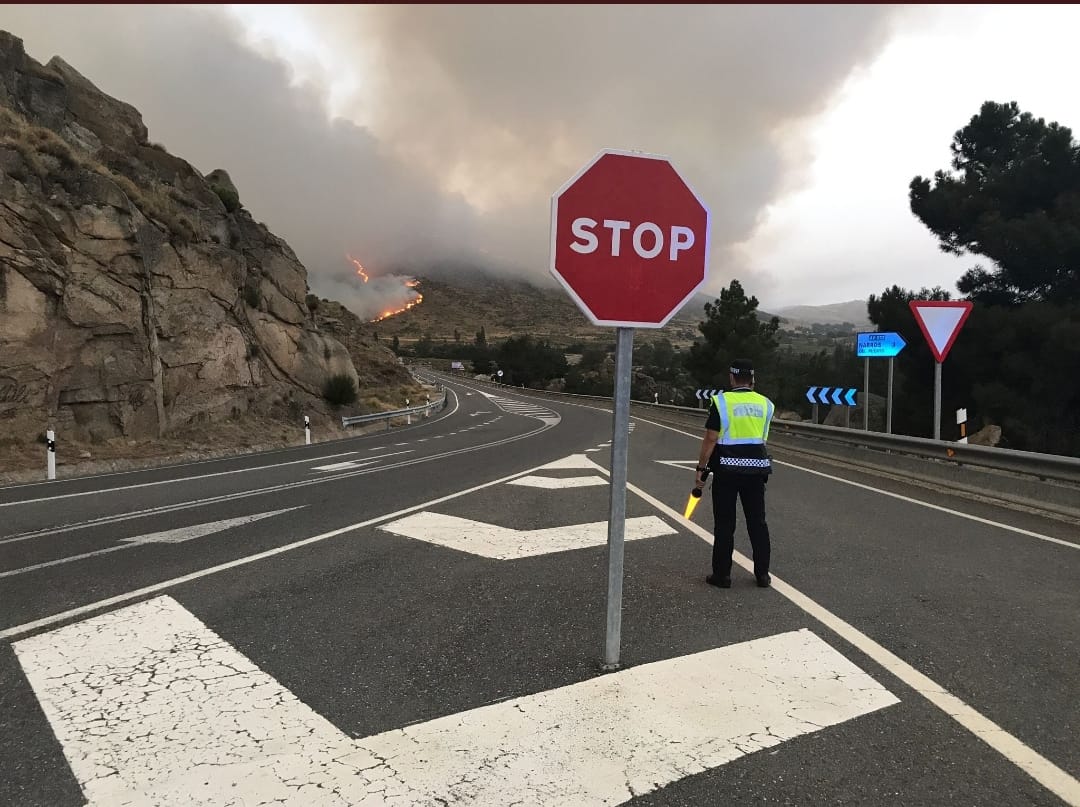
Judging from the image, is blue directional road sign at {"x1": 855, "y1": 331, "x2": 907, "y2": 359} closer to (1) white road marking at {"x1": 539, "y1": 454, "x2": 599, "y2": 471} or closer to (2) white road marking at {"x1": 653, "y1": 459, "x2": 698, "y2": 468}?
(2) white road marking at {"x1": 653, "y1": 459, "x2": 698, "y2": 468}

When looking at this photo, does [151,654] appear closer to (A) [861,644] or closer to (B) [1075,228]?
(A) [861,644]

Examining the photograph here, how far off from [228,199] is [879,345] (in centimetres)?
2690

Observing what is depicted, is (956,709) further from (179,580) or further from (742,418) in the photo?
(179,580)

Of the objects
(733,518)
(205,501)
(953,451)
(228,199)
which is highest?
(228,199)

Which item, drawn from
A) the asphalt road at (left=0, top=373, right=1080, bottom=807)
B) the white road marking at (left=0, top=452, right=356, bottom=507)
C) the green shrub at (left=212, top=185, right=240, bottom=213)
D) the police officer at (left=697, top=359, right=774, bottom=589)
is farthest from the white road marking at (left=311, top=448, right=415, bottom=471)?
the green shrub at (left=212, top=185, right=240, bottom=213)

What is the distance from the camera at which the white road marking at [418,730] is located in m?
2.37

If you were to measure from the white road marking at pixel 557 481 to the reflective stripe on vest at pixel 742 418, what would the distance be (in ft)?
16.2

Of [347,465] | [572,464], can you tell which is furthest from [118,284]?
[572,464]

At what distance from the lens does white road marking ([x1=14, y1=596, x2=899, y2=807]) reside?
2.37m

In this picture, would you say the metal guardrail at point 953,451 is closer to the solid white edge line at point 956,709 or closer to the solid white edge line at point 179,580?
the solid white edge line at point 956,709

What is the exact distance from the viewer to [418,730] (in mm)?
2770

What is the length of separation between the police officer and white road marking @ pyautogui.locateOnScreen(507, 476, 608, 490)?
484cm

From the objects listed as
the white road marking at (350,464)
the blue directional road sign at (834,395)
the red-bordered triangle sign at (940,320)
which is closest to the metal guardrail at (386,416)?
the white road marking at (350,464)

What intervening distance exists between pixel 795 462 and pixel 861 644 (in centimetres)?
1146
